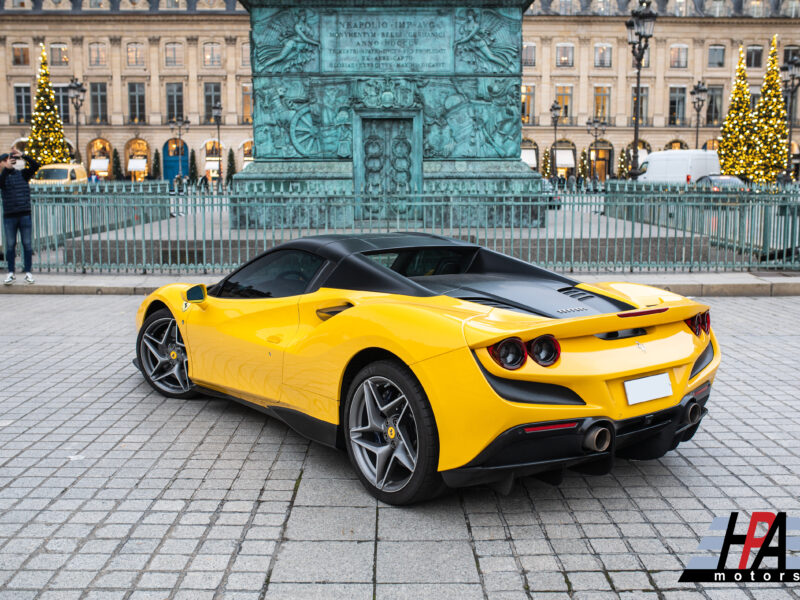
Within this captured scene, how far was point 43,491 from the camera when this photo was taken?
169 inches

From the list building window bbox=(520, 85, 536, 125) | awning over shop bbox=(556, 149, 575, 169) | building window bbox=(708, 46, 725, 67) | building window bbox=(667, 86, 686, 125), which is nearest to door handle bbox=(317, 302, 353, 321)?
building window bbox=(520, 85, 536, 125)

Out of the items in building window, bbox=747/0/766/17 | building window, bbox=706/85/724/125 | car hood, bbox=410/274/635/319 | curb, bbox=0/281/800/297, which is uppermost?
building window, bbox=747/0/766/17

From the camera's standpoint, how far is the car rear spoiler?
368 cm

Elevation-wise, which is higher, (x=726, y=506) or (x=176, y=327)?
(x=176, y=327)

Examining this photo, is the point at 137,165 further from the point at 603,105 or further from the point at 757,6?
the point at 757,6

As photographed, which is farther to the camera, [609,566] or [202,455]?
[202,455]

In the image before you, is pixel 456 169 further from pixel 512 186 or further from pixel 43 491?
pixel 43 491

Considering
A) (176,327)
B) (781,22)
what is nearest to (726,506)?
(176,327)

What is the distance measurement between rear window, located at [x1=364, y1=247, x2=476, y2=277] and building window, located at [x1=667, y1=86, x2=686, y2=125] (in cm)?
7231

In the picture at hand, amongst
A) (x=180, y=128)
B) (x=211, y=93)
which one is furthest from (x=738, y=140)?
(x=211, y=93)

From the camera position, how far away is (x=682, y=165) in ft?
131

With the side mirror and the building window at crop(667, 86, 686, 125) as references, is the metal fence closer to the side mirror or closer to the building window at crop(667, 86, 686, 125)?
the side mirror

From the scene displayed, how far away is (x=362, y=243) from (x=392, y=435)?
1374mm

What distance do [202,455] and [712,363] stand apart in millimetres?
2941
